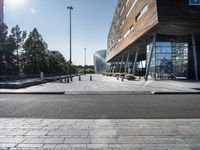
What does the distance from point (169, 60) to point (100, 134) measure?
32.6 m

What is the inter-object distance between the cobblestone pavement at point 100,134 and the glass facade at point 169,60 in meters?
28.8

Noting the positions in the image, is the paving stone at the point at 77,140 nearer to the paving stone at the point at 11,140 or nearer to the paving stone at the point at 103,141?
the paving stone at the point at 103,141

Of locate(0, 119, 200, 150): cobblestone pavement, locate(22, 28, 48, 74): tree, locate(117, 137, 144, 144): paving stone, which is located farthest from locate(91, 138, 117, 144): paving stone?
locate(22, 28, 48, 74): tree

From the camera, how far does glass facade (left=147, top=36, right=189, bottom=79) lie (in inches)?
1446

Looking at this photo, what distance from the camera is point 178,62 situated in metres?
37.9

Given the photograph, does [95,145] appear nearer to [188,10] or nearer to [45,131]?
[45,131]

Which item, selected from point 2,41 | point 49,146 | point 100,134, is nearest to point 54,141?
point 49,146

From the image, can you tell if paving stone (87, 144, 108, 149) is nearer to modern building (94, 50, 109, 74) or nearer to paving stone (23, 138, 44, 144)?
paving stone (23, 138, 44, 144)

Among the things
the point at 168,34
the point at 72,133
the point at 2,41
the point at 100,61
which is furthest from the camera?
the point at 100,61

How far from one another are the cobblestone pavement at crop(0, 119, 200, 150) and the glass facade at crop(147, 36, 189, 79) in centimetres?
2881

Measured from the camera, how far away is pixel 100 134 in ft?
21.9

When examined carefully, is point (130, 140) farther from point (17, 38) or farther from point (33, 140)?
point (17, 38)

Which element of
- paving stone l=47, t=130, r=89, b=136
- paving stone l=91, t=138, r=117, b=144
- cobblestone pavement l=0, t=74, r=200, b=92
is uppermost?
cobblestone pavement l=0, t=74, r=200, b=92

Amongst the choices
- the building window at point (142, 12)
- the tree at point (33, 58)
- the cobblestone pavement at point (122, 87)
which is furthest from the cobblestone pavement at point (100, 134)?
the tree at point (33, 58)
